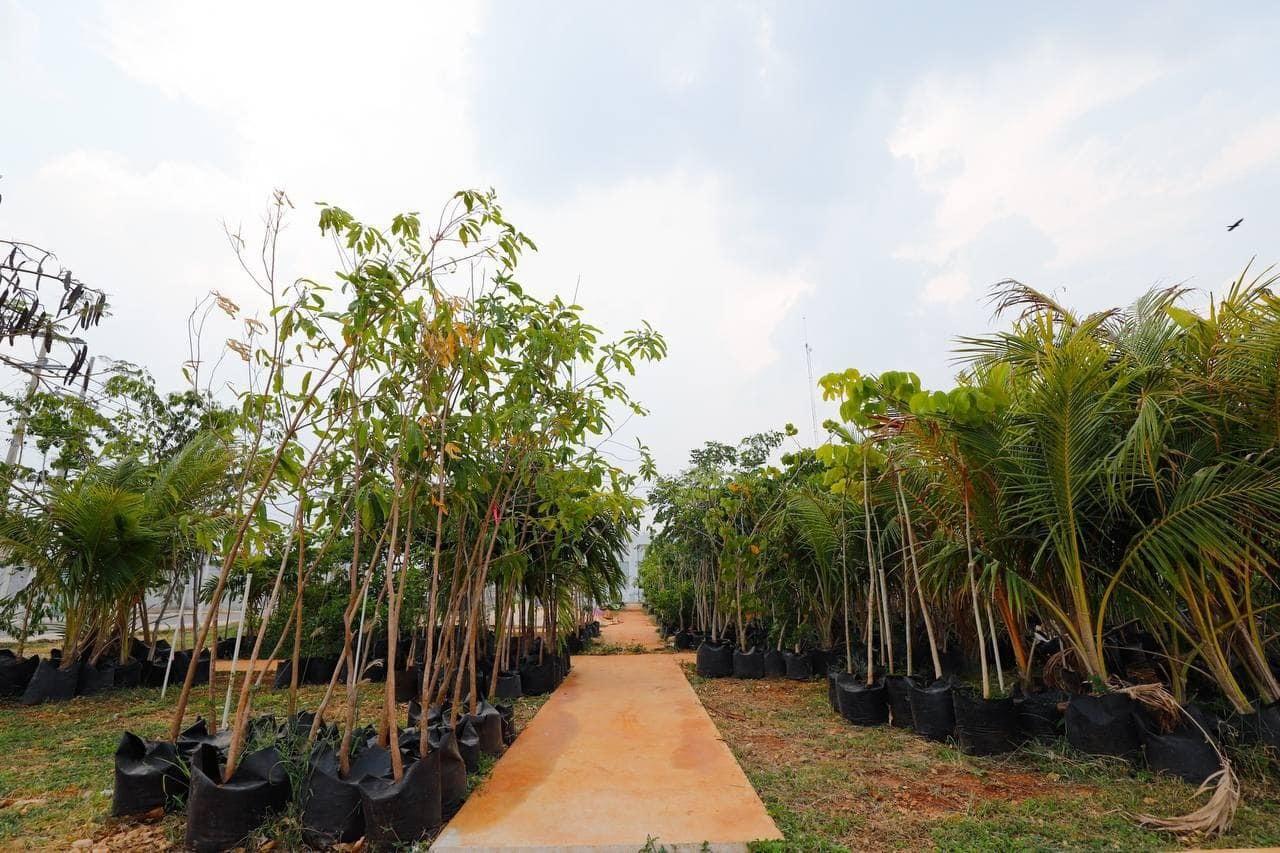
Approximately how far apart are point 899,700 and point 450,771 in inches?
116

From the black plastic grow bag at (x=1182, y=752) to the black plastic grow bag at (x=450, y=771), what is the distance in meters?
3.29

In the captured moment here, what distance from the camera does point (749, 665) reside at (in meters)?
6.65

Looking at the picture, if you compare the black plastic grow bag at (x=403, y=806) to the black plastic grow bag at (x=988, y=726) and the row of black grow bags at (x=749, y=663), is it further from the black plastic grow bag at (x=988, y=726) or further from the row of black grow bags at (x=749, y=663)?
the row of black grow bags at (x=749, y=663)

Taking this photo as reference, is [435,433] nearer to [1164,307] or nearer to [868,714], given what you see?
[868,714]

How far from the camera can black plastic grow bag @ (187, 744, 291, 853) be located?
2.36 meters

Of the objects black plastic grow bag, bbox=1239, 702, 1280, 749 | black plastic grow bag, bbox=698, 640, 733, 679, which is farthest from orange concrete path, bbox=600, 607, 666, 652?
black plastic grow bag, bbox=1239, 702, 1280, 749

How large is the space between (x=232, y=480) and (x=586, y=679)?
373cm

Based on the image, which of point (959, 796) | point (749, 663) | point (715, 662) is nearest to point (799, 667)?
point (749, 663)

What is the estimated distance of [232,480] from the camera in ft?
17.9

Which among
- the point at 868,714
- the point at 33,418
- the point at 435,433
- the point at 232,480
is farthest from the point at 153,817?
the point at 33,418

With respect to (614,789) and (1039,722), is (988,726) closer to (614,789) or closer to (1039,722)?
(1039,722)

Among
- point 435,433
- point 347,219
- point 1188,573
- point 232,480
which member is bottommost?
point 1188,573

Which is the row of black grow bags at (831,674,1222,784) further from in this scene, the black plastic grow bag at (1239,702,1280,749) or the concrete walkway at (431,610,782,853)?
the concrete walkway at (431,610,782,853)

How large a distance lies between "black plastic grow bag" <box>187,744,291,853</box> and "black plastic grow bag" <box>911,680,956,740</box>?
345 centimetres
